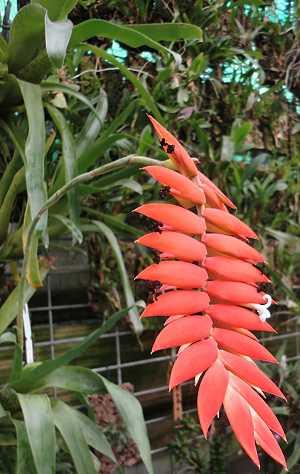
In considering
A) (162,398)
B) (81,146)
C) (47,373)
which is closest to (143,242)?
(47,373)

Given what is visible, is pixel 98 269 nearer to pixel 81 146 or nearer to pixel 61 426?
pixel 81 146

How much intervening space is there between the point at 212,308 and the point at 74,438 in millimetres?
456

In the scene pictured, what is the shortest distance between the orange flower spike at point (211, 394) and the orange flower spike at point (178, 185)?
11 centimetres

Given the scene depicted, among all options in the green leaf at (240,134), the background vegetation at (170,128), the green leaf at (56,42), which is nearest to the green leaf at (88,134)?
the background vegetation at (170,128)

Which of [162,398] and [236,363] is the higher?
[236,363]

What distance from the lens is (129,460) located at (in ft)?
4.00

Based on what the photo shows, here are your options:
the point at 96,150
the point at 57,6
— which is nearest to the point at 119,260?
the point at 96,150

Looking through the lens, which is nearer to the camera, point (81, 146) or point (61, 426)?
point (61, 426)

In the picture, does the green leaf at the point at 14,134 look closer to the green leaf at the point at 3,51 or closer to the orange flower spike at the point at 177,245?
the green leaf at the point at 3,51

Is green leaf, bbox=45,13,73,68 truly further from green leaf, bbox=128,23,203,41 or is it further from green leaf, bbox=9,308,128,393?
green leaf, bbox=9,308,128,393

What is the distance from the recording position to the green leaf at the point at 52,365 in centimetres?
69

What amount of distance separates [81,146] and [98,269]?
44 cm

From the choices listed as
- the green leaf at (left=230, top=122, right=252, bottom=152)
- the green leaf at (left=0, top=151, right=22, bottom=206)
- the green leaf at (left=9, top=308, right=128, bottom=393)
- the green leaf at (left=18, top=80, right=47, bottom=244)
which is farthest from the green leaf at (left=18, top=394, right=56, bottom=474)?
the green leaf at (left=230, top=122, right=252, bottom=152)

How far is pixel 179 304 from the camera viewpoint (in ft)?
0.96
